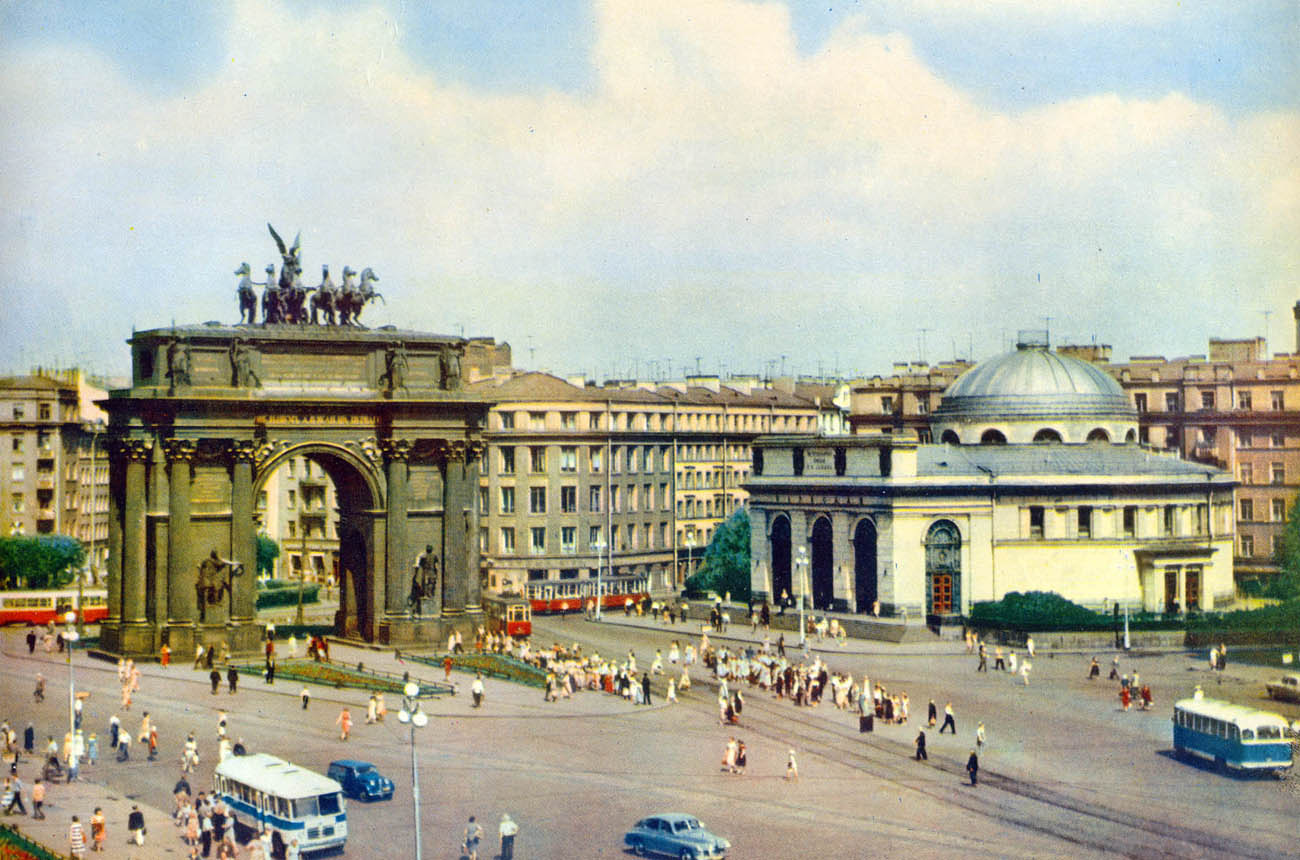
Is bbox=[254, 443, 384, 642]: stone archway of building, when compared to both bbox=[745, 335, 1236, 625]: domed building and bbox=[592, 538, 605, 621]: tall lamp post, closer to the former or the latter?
bbox=[745, 335, 1236, 625]: domed building

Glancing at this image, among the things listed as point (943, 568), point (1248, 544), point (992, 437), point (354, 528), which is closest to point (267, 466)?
point (354, 528)

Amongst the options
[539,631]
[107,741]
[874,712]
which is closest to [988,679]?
[874,712]

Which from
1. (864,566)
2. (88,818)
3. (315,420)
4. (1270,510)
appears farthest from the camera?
(1270,510)

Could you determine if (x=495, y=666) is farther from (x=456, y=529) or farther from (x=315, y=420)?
(x=315, y=420)

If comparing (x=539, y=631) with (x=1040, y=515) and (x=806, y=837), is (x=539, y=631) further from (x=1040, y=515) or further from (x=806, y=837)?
(x=806, y=837)

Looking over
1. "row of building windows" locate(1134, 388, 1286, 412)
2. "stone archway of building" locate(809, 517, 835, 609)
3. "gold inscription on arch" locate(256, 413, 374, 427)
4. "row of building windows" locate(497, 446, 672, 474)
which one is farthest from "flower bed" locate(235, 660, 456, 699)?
"row of building windows" locate(1134, 388, 1286, 412)
